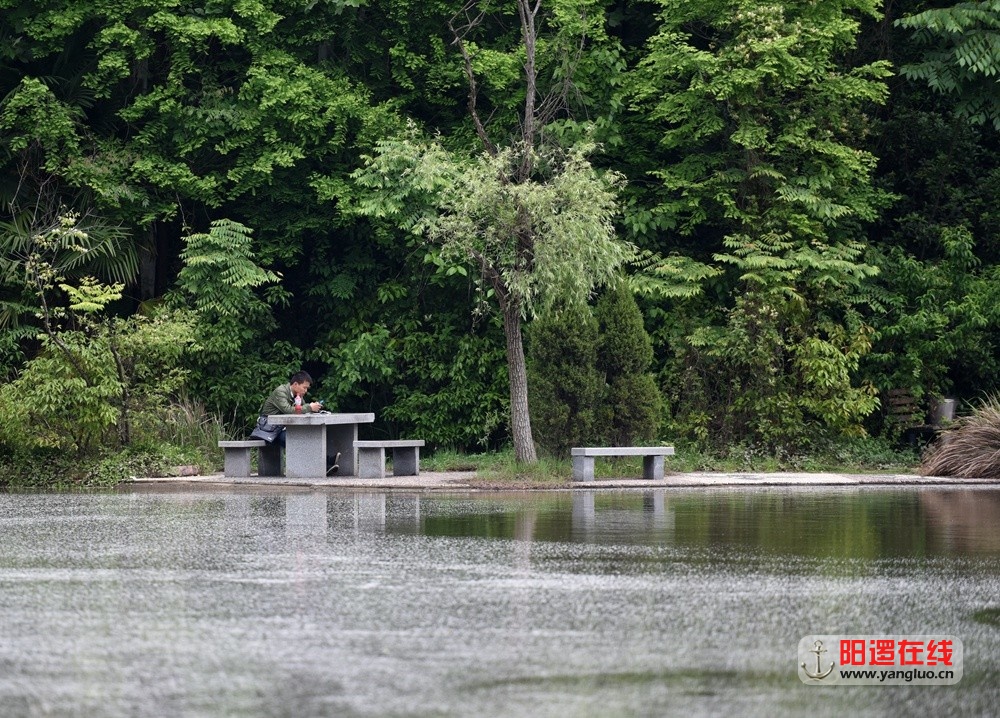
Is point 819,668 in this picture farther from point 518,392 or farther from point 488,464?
point 488,464

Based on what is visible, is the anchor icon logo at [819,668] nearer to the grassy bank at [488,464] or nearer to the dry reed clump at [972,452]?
the grassy bank at [488,464]

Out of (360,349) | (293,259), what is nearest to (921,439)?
(360,349)

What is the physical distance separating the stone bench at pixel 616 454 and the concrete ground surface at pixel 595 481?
0.66 ft

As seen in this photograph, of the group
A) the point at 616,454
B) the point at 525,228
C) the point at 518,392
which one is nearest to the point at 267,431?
the point at 518,392

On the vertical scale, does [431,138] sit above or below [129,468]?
above

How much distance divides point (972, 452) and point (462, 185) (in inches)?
362

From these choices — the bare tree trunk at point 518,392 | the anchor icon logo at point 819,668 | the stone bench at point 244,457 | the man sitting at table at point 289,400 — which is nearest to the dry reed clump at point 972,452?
the bare tree trunk at point 518,392

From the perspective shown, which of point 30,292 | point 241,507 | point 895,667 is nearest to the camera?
point 895,667

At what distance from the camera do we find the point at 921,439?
26875mm

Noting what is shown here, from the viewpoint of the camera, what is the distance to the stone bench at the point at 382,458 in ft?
73.9

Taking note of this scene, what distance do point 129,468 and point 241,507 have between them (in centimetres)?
557

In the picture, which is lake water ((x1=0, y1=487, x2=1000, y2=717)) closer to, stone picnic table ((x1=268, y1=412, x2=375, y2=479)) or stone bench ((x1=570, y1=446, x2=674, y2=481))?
stone bench ((x1=570, y1=446, x2=674, y2=481))

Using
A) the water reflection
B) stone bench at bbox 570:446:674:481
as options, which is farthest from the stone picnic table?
stone bench at bbox 570:446:674:481

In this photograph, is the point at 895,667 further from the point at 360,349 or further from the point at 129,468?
the point at 360,349
